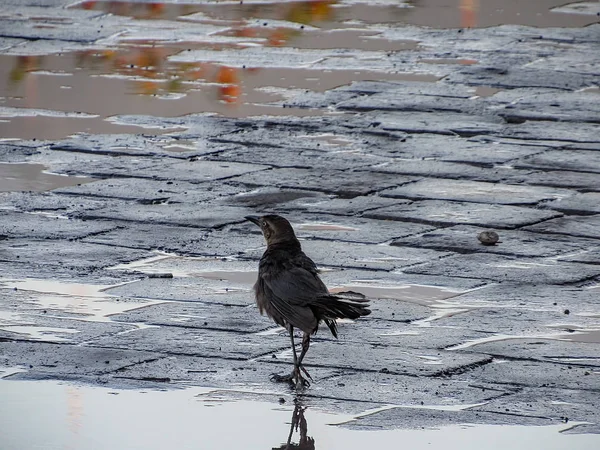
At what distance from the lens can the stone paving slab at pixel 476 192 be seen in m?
11.4

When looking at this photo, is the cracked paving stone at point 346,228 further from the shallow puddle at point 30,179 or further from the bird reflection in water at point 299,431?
the bird reflection in water at point 299,431

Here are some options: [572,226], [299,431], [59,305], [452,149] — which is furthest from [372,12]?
[299,431]

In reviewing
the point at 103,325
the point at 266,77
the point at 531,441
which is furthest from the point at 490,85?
the point at 531,441

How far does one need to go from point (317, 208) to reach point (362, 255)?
1366mm

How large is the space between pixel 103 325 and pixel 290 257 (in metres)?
1.28

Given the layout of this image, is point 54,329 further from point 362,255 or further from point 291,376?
point 362,255

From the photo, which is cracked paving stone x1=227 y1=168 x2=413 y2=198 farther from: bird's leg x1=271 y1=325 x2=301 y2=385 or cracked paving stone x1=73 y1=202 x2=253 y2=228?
bird's leg x1=271 y1=325 x2=301 y2=385

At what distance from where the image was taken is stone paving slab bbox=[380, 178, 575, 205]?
37.6 ft

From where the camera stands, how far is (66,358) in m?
7.62

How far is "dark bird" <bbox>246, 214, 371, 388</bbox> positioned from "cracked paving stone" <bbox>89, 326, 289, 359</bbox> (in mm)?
349

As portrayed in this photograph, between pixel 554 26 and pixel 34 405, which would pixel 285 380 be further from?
pixel 554 26

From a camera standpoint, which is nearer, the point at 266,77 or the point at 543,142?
the point at 543,142

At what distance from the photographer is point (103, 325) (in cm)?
822

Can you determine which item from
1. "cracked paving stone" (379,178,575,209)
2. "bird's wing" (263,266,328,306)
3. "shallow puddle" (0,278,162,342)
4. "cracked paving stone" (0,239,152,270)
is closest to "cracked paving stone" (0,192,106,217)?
"cracked paving stone" (0,239,152,270)
